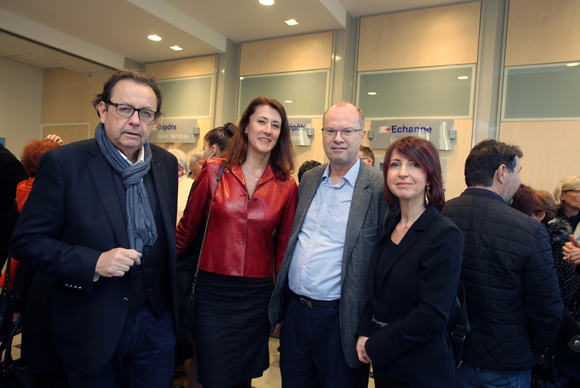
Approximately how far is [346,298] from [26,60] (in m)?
8.52

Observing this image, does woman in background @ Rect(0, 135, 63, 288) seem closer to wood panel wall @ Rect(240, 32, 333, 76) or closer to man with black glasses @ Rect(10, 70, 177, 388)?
man with black glasses @ Rect(10, 70, 177, 388)

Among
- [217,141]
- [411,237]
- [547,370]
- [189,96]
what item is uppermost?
[189,96]

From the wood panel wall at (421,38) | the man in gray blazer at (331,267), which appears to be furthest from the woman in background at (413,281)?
the wood panel wall at (421,38)

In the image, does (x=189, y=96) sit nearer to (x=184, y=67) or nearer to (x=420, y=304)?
(x=184, y=67)

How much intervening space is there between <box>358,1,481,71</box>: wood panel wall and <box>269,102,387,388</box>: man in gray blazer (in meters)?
3.55

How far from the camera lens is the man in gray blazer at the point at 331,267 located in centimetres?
173

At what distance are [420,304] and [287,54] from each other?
5133 millimetres

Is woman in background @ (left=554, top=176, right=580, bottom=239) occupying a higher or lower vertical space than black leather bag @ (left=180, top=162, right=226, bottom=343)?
higher

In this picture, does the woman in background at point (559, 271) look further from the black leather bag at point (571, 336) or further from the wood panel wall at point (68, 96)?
the wood panel wall at point (68, 96)

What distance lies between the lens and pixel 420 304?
1424 millimetres

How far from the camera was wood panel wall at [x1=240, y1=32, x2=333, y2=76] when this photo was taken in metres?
5.48

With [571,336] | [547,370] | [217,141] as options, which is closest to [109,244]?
[217,141]

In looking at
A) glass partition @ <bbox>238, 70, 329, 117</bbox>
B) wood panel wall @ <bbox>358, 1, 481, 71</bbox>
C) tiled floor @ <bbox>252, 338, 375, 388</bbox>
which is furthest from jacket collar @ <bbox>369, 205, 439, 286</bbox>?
glass partition @ <bbox>238, 70, 329, 117</bbox>

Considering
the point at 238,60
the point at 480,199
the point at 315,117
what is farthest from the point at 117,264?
the point at 238,60
